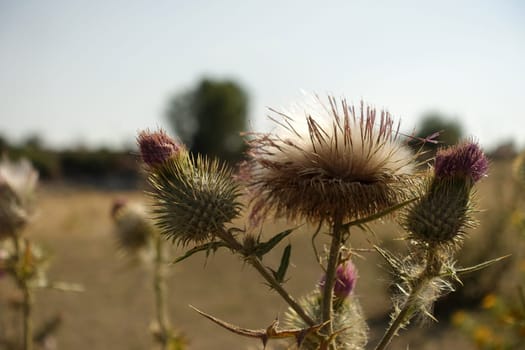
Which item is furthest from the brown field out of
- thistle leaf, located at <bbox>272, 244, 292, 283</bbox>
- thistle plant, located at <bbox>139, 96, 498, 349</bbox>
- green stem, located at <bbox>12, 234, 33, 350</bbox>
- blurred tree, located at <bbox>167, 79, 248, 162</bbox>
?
blurred tree, located at <bbox>167, 79, 248, 162</bbox>

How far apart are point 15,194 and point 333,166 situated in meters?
3.51

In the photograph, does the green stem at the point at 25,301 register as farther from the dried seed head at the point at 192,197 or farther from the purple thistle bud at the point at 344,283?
the purple thistle bud at the point at 344,283

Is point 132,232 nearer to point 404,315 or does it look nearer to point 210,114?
point 404,315

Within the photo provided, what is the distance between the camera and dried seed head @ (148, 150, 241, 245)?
2.29 meters

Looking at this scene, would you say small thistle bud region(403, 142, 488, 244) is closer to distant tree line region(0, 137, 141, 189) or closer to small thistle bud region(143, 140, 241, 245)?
small thistle bud region(143, 140, 241, 245)

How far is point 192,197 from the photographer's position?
8.00 ft

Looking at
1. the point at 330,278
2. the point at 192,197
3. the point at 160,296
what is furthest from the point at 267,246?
the point at 160,296

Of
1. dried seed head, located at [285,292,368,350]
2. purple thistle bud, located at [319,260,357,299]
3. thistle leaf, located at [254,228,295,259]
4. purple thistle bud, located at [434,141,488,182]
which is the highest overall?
purple thistle bud, located at [434,141,488,182]

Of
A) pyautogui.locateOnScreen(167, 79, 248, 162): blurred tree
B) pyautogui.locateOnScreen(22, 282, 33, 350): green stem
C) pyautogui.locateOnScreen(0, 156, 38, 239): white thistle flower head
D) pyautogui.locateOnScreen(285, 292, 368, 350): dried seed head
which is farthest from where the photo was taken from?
pyautogui.locateOnScreen(167, 79, 248, 162): blurred tree

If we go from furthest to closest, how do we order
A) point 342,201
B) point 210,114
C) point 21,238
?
point 210,114
point 21,238
point 342,201

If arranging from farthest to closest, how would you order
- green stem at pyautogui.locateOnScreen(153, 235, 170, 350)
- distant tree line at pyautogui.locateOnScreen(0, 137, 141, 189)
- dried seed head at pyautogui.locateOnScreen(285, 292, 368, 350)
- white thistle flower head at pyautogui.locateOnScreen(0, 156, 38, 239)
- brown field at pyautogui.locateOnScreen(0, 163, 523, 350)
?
distant tree line at pyautogui.locateOnScreen(0, 137, 141, 189), brown field at pyautogui.locateOnScreen(0, 163, 523, 350), green stem at pyautogui.locateOnScreen(153, 235, 170, 350), white thistle flower head at pyautogui.locateOnScreen(0, 156, 38, 239), dried seed head at pyautogui.locateOnScreen(285, 292, 368, 350)

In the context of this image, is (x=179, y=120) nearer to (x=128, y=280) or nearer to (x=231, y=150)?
(x=231, y=150)

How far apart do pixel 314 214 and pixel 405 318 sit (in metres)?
0.52

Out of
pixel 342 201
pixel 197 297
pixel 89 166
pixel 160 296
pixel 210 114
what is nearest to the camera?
pixel 342 201
